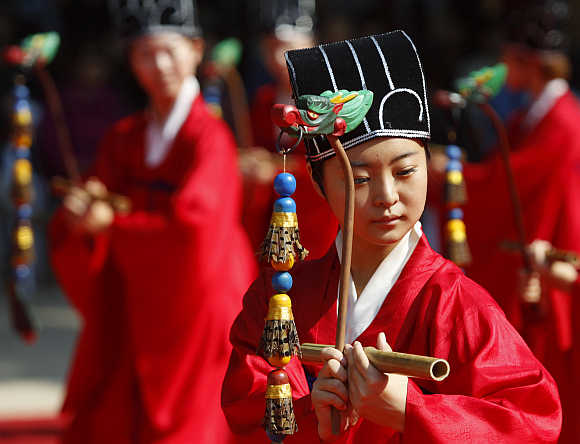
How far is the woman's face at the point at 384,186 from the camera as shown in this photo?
1795 mm

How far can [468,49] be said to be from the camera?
836 cm

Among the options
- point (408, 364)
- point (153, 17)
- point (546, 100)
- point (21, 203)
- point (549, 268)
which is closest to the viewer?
point (408, 364)

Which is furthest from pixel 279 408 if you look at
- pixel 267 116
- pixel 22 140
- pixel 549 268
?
pixel 267 116

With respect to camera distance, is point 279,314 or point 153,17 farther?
point 153,17

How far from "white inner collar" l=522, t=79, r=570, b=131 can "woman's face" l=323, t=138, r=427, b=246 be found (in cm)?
235

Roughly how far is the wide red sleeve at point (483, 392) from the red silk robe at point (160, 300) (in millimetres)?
2188

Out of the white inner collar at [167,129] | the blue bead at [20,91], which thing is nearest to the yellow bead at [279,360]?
the blue bead at [20,91]

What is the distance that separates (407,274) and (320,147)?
27 cm

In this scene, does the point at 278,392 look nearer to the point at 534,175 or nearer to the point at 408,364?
the point at 408,364

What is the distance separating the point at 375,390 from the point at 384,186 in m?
0.36

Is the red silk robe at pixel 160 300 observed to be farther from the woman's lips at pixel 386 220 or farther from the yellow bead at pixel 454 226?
the woman's lips at pixel 386 220

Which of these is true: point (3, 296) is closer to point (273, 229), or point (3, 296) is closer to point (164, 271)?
point (164, 271)

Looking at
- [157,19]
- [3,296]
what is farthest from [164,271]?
[3,296]

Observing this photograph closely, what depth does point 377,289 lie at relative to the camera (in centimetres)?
187
